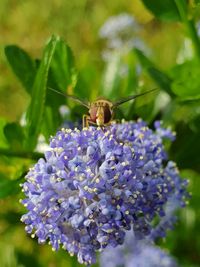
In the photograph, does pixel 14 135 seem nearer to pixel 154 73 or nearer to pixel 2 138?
pixel 2 138

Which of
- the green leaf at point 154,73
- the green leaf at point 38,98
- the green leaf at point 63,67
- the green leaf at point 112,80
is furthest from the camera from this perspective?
the green leaf at point 112,80

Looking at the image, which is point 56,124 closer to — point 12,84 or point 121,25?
point 121,25

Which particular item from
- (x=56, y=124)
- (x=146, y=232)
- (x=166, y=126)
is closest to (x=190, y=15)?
(x=166, y=126)

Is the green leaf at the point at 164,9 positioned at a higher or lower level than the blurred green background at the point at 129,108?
higher

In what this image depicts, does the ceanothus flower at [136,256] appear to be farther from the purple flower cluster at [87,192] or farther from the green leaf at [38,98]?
the purple flower cluster at [87,192]

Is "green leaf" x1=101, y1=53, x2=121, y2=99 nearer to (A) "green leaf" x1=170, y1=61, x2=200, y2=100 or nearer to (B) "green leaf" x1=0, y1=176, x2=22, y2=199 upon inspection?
(A) "green leaf" x1=170, y1=61, x2=200, y2=100

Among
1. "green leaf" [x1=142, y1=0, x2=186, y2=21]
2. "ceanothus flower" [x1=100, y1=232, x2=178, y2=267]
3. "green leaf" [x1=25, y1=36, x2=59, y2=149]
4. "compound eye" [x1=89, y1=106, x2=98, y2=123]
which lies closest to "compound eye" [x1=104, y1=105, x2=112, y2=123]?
"compound eye" [x1=89, y1=106, x2=98, y2=123]

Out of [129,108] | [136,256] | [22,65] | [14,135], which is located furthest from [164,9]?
[136,256]

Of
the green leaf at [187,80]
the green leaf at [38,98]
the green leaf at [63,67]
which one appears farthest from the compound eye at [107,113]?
the green leaf at [187,80]
